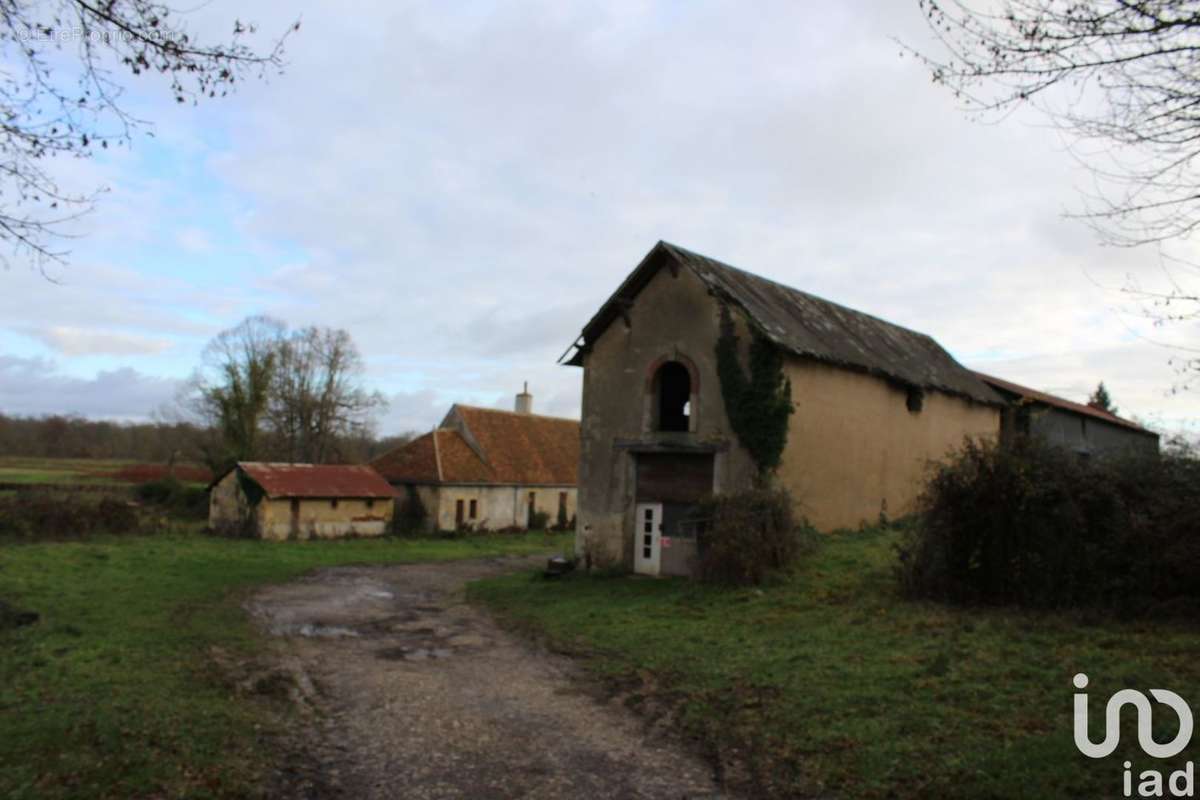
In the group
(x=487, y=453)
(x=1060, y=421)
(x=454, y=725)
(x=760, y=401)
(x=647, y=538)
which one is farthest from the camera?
(x=487, y=453)

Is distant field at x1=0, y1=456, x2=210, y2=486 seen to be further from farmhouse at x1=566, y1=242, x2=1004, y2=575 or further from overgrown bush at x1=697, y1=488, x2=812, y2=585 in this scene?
overgrown bush at x1=697, y1=488, x2=812, y2=585

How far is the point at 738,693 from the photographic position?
9.66m

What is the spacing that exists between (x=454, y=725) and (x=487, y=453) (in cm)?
3209

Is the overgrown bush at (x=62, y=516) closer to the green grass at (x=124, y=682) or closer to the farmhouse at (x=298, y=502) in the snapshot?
the farmhouse at (x=298, y=502)

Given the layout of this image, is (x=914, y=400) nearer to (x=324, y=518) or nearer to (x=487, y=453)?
(x=487, y=453)

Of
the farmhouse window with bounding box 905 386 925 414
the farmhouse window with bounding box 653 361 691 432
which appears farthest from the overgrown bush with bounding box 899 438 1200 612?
the farmhouse window with bounding box 905 386 925 414

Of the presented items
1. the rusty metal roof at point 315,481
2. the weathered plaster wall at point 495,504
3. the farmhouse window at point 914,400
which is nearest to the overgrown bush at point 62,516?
the rusty metal roof at point 315,481

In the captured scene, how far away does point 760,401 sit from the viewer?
18984 millimetres

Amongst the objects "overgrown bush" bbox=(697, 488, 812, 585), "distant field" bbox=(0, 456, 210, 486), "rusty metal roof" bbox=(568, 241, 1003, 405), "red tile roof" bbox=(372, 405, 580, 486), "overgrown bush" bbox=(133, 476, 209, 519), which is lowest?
"overgrown bush" bbox=(133, 476, 209, 519)

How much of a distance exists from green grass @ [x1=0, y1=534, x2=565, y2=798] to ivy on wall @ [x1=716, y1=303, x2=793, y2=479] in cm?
1113

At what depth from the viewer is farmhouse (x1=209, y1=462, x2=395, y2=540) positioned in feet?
111

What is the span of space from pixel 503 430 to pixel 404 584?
21.1 meters

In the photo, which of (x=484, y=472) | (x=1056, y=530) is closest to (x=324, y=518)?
(x=484, y=472)

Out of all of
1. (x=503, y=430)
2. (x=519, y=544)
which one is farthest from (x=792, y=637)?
(x=503, y=430)
